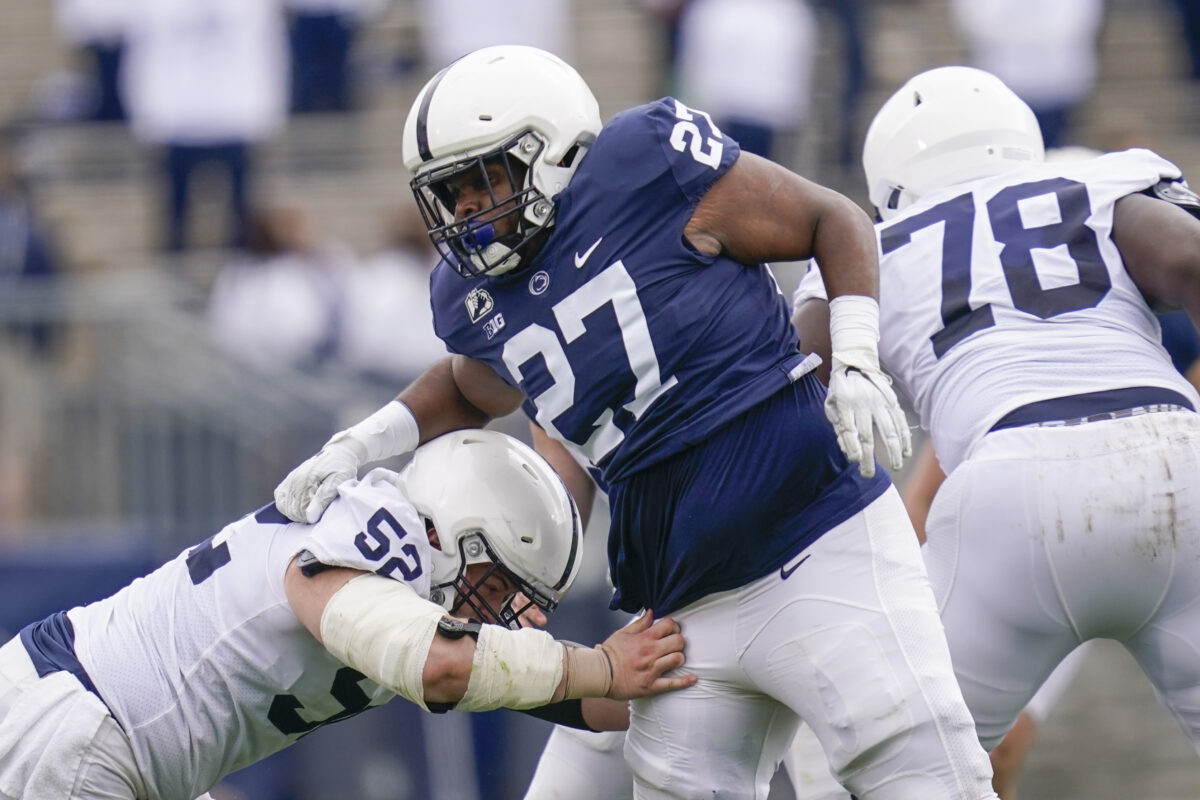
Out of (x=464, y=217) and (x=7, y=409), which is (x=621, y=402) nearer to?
(x=464, y=217)

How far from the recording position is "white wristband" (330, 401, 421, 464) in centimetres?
409

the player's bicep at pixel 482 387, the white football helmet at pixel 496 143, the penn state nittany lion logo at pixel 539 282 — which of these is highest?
the white football helmet at pixel 496 143

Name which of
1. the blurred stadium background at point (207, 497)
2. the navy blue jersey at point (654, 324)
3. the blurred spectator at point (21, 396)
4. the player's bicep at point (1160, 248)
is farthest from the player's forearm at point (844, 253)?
the blurred spectator at point (21, 396)

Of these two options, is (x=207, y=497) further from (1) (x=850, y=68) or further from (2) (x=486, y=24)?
(1) (x=850, y=68)

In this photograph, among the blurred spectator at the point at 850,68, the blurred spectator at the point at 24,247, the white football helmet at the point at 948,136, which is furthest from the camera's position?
the blurred spectator at the point at 850,68

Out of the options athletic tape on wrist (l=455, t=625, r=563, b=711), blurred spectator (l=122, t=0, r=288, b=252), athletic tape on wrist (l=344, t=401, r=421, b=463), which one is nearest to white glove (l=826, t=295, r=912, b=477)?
athletic tape on wrist (l=455, t=625, r=563, b=711)

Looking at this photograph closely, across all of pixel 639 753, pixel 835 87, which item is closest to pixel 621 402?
pixel 639 753

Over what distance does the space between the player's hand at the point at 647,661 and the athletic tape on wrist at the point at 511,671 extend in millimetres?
Result: 186

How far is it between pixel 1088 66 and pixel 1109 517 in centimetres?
665

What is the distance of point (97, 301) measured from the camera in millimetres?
7691

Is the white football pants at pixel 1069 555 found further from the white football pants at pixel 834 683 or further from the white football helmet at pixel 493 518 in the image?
the white football helmet at pixel 493 518

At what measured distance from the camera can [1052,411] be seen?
3.87 metres

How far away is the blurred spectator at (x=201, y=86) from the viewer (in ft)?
31.9

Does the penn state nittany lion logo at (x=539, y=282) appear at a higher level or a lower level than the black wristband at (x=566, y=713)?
higher
